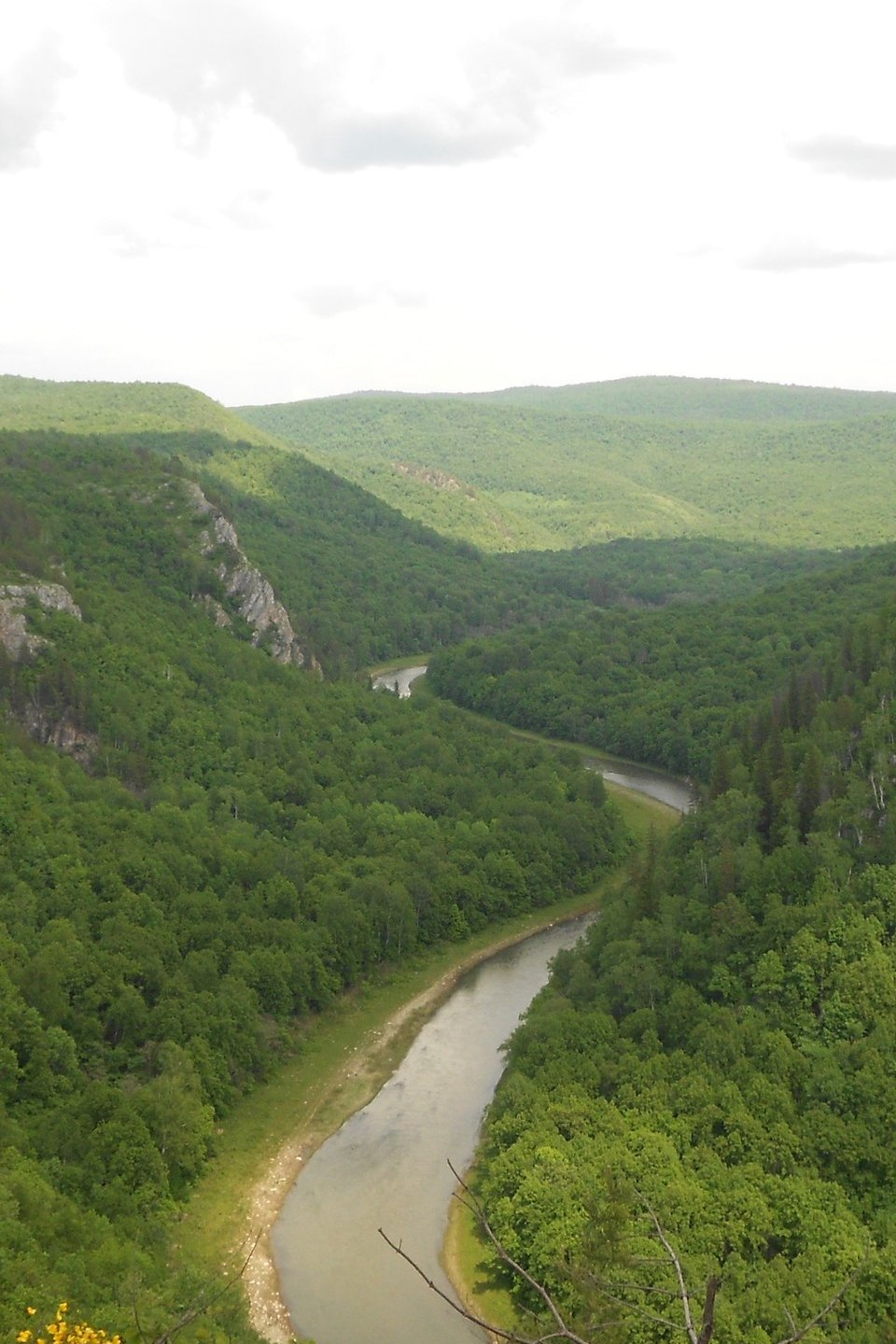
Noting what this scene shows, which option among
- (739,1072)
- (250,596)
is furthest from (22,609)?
(739,1072)

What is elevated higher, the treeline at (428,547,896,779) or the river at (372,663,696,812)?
the treeline at (428,547,896,779)

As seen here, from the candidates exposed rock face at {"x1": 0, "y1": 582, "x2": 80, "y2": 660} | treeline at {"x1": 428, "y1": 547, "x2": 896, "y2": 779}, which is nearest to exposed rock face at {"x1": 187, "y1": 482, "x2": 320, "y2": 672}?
exposed rock face at {"x1": 0, "y1": 582, "x2": 80, "y2": 660}

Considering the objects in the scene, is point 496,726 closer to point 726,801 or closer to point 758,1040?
point 726,801

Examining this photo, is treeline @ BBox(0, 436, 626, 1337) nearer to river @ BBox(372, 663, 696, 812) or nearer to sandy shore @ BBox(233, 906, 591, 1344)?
sandy shore @ BBox(233, 906, 591, 1344)

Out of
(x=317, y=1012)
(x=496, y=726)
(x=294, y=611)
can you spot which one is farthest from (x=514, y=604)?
(x=317, y=1012)

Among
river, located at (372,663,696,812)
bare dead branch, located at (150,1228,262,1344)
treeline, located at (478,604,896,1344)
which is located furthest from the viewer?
river, located at (372,663,696,812)

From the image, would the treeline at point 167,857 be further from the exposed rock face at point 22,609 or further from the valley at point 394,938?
the exposed rock face at point 22,609
